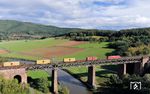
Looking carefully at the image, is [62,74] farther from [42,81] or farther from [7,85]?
[7,85]

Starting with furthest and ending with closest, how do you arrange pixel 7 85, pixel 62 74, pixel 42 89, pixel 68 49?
pixel 68 49 → pixel 62 74 → pixel 42 89 → pixel 7 85

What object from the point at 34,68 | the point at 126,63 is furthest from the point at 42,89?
the point at 126,63

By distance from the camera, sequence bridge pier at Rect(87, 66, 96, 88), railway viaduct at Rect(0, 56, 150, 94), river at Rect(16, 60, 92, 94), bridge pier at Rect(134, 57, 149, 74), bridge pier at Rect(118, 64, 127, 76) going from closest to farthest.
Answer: railway viaduct at Rect(0, 56, 150, 94) < river at Rect(16, 60, 92, 94) < bridge pier at Rect(87, 66, 96, 88) < bridge pier at Rect(118, 64, 127, 76) < bridge pier at Rect(134, 57, 149, 74)

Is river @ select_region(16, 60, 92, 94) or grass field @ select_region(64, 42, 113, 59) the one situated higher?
grass field @ select_region(64, 42, 113, 59)

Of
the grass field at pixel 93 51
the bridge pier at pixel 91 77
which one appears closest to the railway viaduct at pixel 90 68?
the bridge pier at pixel 91 77

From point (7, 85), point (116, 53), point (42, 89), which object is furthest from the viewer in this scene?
point (116, 53)

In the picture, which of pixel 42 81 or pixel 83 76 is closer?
pixel 42 81

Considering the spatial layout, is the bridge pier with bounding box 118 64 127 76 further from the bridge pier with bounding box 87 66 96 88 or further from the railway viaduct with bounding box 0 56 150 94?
the bridge pier with bounding box 87 66 96 88

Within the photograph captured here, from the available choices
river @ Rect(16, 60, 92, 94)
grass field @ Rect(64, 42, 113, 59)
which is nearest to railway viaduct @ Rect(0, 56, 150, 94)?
river @ Rect(16, 60, 92, 94)
